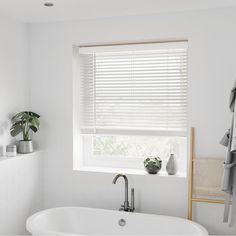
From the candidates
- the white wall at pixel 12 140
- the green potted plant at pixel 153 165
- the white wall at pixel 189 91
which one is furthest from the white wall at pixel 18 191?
the green potted plant at pixel 153 165

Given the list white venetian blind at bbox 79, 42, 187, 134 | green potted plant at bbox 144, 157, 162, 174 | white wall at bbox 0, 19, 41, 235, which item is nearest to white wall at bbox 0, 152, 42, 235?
white wall at bbox 0, 19, 41, 235

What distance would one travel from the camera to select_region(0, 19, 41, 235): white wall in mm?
3186

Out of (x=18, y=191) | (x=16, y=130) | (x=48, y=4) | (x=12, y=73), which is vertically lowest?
(x=18, y=191)

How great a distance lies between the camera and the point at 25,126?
346cm

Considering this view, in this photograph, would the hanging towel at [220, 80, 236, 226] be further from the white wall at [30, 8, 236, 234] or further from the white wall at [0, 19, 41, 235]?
the white wall at [0, 19, 41, 235]

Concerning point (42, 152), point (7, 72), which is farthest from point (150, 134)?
point (7, 72)

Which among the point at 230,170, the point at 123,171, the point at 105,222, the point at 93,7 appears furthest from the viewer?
the point at 123,171

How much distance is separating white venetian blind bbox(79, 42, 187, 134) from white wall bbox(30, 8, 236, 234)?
0.18 meters

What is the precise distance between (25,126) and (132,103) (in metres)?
1.05

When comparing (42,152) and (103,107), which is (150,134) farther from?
(42,152)

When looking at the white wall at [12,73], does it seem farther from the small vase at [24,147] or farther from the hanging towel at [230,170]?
the hanging towel at [230,170]

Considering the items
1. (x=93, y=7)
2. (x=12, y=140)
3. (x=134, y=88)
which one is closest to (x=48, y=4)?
(x=93, y=7)

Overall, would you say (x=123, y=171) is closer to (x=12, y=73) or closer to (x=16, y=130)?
(x=16, y=130)

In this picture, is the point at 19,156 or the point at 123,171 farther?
the point at 123,171
